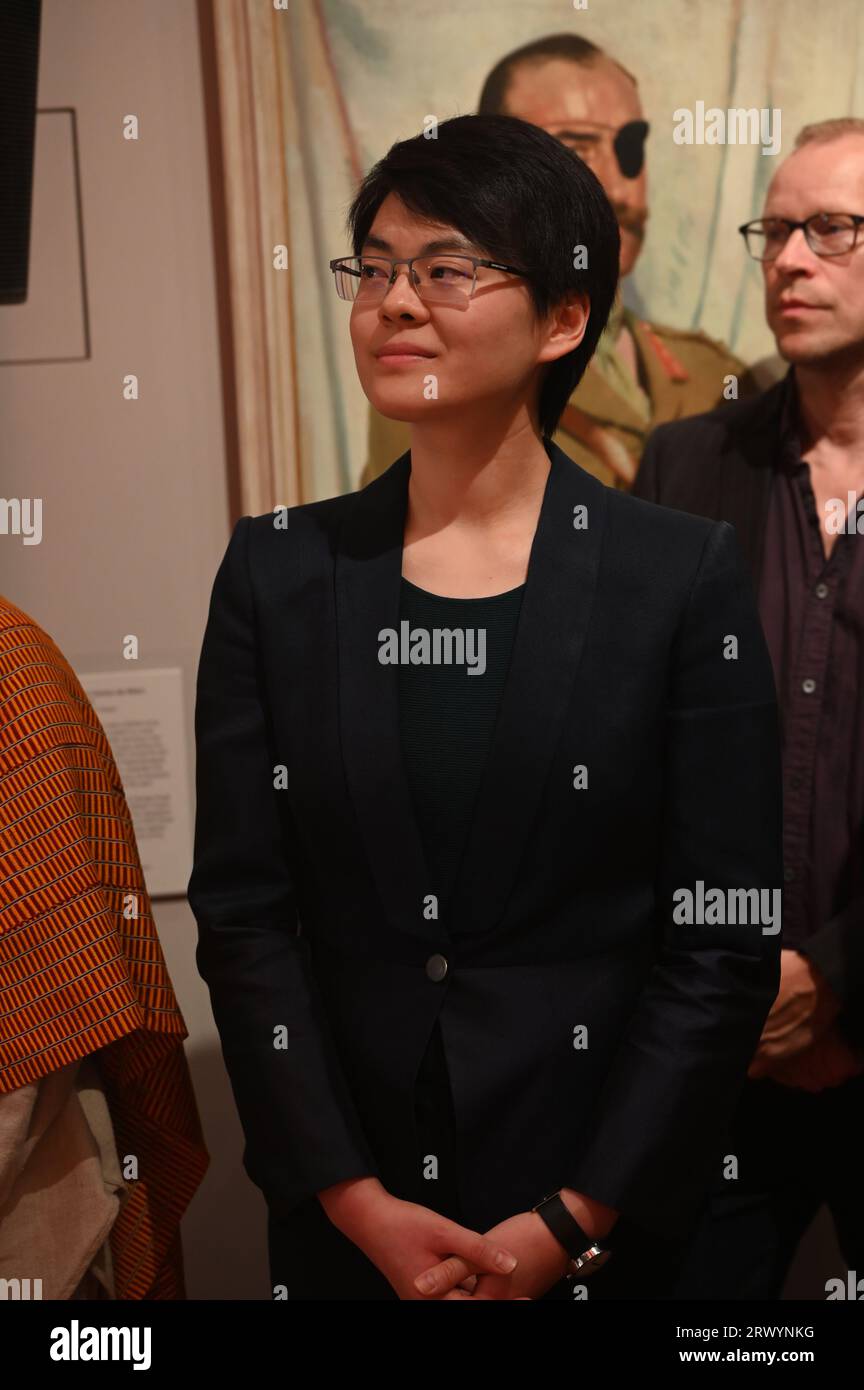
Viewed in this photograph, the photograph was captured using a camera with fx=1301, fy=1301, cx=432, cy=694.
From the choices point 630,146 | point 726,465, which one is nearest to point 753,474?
point 726,465

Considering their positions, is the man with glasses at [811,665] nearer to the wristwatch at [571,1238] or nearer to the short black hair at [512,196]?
the wristwatch at [571,1238]

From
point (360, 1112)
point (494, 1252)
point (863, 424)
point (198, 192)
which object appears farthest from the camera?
point (198, 192)

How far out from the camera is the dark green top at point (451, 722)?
134 centimetres

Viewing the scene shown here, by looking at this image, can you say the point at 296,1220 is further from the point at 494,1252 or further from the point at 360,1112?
the point at 494,1252

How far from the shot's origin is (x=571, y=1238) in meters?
1.34

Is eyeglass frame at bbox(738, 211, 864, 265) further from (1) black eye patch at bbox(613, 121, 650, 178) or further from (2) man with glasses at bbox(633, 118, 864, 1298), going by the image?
(1) black eye patch at bbox(613, 121, 650, 178)

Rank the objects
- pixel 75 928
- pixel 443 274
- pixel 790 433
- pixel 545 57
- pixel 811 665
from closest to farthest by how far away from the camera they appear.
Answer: pixel 443 274, pixel 75 928, pixel 811 665, pixel 790 433, pixel 545 57

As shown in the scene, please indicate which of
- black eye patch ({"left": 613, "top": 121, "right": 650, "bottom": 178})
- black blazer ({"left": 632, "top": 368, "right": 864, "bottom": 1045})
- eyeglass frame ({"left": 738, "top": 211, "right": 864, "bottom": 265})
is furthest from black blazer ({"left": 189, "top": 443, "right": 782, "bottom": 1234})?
black eye patch ({"left": 613, "top": 121, "right": 650, "bottom": 178})

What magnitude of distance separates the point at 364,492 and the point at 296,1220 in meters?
0.82

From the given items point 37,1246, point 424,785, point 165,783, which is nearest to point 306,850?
point 424,785

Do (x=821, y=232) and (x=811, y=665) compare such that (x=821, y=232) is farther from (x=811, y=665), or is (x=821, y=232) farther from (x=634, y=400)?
(x=811, y=665)

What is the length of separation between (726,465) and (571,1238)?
1.10 metres

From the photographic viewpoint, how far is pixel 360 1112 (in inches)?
56.1

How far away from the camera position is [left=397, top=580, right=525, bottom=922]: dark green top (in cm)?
134
